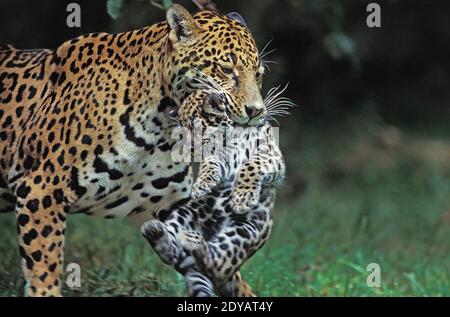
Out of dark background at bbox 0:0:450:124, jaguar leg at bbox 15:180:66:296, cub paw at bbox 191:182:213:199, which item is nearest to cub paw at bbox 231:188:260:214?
cub paw at bbox 191:182:213:199

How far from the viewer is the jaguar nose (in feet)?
16.9

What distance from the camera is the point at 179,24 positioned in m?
5.54

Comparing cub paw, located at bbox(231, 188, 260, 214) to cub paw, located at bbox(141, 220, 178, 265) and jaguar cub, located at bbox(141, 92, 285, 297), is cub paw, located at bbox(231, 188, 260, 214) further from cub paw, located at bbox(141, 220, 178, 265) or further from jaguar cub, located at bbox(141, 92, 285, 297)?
cub paw, located at bbox(141, 220, 178, 265)

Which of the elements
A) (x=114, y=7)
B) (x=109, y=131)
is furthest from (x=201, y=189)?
(x=114, y=7)

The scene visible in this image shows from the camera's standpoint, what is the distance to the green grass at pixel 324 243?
23.8 ft

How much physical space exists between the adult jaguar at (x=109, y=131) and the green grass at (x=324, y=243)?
0.89 m

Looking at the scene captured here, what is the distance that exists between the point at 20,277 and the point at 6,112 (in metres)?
1.20

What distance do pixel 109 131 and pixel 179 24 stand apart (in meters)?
0.78

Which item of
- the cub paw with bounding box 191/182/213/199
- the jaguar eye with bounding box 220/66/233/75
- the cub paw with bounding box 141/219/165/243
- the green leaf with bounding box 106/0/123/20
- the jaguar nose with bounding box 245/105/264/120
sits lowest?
the cub paw with bounding box 141/219/165/243

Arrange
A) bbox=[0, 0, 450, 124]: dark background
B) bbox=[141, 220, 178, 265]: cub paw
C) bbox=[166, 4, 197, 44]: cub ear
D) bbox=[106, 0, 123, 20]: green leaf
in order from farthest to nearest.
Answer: bbox=[0, 0, 450, 124]: dark background
bbox=[106, 0, 123, 20]: green leaf
bbox=[166, 4, 197, 44]: cub ear
bbox=[141, 220, 178, 265]: cub paw

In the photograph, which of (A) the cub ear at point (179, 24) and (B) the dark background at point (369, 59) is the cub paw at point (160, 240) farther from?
(B) the dark background at point (369, 59)

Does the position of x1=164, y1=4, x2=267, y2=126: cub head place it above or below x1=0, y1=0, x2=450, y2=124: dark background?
above

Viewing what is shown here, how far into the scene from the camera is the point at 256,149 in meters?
5.55

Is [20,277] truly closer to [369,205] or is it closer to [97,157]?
[97,157]
